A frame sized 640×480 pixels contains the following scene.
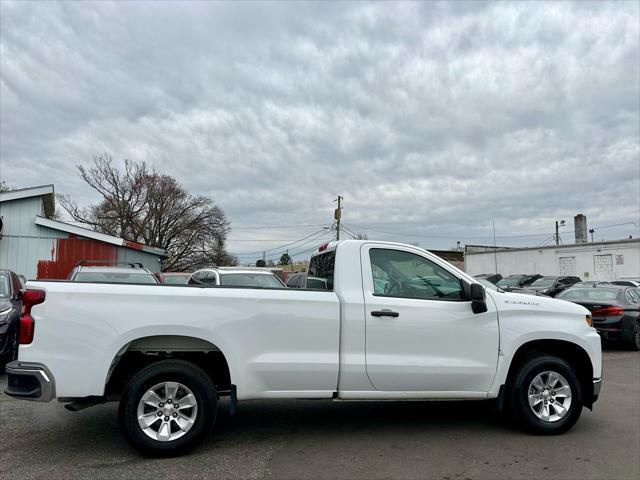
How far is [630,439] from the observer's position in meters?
5.09

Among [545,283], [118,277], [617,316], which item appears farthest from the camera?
[545,283]

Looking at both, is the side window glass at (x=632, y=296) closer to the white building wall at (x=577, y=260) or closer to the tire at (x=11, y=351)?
the tire at (x=11, y=351)

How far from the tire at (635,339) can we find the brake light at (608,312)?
1.51 feet

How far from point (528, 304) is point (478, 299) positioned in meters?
0.68

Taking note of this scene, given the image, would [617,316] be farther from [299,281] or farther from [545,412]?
[299,281]

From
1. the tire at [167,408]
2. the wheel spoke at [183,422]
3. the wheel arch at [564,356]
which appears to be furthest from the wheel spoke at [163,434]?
the wheel arch at [564,356]

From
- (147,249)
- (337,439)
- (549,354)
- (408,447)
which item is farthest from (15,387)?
(147,249)

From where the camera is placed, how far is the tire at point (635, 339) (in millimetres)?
11109

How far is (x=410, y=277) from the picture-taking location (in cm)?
513

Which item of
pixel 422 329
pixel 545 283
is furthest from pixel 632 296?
pixel 545 283

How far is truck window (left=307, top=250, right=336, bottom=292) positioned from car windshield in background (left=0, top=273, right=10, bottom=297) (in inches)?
207

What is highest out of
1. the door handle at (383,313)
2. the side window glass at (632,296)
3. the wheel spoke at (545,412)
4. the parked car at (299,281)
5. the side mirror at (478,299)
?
the parked car at (299,281)

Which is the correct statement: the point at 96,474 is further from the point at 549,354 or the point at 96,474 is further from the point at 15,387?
the point at 549,354

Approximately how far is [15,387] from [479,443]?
4.19 meters
